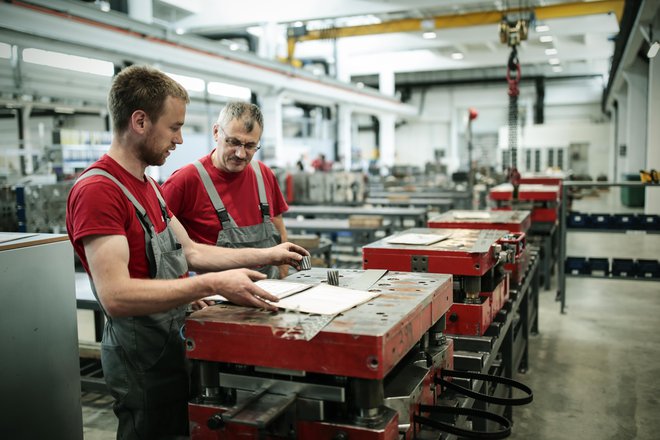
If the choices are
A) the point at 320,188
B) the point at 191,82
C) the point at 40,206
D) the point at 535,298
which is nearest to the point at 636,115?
the point at 320,188

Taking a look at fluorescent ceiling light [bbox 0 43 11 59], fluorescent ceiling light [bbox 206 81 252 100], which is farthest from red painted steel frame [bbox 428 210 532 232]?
fluorescent ceiling light [bbox 0 43 11 59]

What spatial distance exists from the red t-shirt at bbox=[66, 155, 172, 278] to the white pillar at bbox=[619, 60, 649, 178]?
11.1 m

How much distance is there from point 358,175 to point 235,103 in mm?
6382

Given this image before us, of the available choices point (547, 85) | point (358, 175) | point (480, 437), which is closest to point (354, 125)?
point (547, 85)

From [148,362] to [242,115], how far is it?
1.08 metres

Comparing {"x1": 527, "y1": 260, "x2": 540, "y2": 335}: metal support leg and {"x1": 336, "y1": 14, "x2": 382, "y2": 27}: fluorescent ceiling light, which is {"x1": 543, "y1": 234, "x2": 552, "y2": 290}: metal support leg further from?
{"x1": 336, "y1": 14, "x2": 382, "y2": 27}: fluorescent ceiling light

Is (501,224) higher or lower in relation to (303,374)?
higher

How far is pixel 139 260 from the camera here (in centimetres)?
140

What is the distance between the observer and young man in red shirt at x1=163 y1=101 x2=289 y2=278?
7.16 ft

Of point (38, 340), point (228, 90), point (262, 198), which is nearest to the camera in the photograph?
point (38, 340)

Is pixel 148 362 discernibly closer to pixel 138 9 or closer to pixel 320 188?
pixel 138 9

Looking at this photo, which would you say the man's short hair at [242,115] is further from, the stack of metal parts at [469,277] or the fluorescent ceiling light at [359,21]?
the fluorescent ceiling light at [359,21]

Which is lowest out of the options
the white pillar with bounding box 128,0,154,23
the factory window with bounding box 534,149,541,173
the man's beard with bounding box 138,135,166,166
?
the man's beard with bounding box 138,135,166,166

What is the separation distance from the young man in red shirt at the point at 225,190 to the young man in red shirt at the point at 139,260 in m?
0.62
